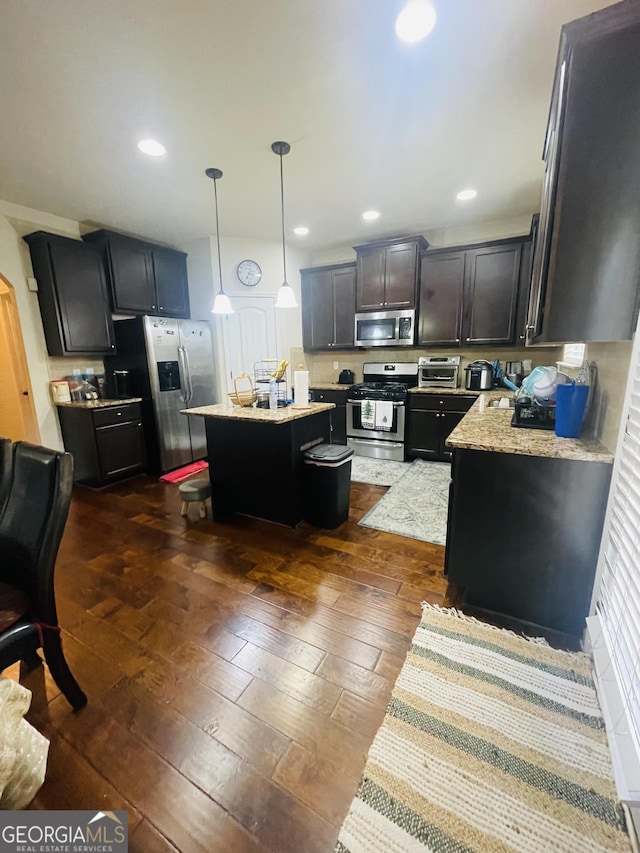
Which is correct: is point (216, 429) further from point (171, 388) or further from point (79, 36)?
point (79, 36)

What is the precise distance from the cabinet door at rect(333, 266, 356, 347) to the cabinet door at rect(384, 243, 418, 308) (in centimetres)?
50

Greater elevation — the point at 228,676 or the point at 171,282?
the point at 171,282

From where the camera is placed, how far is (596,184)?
1280 millimetres

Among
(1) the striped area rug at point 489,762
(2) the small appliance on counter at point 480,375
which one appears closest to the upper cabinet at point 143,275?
(2) the small appliance on counter at point 480,375

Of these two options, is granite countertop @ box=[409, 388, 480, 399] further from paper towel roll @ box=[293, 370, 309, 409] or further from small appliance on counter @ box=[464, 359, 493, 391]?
paper towel roll @ box=[293, 370, 309, 409]

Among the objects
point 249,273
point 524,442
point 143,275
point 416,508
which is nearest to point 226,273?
point 249,273

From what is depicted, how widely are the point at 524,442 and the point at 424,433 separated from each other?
260 centimetres

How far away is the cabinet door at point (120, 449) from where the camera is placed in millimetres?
3574

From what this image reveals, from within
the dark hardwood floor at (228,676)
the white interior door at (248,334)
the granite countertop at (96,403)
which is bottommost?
the dark hardwood floor at (228,676)

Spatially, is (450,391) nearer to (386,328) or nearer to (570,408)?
(386,328)

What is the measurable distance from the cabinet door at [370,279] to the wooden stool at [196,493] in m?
3.10

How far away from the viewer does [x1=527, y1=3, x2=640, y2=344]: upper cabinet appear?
1.20 metres

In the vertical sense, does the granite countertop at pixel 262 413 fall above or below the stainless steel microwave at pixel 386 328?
below

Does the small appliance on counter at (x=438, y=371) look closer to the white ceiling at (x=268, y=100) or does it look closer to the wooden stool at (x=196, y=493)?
the white ceiling at (x=268, y=100)
